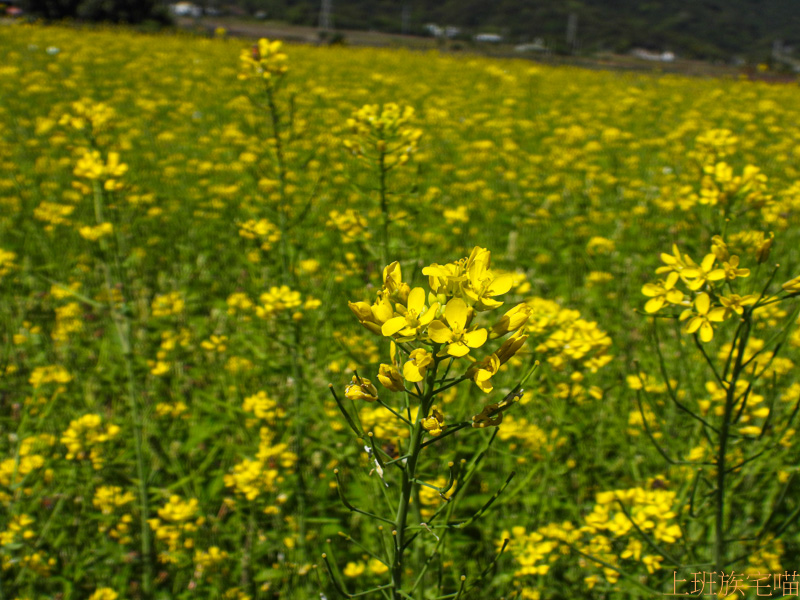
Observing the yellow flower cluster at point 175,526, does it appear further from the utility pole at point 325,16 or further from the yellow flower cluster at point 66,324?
the utility pole at point 325,16

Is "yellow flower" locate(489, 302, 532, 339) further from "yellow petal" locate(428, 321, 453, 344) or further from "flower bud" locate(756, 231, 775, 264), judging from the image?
"flower bud" locate(756, 231, 775, 264)

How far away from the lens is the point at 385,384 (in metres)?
0.90

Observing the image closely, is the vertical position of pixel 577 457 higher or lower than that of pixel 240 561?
higher

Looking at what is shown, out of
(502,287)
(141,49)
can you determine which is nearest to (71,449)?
(502,287)

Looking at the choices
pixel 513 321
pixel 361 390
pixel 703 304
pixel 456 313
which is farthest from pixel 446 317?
pixel 703 304

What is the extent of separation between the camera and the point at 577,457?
7.75 ft

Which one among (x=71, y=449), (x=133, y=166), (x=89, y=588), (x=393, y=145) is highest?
(x=393, y=145)

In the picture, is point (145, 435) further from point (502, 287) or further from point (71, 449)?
point (502, 287)

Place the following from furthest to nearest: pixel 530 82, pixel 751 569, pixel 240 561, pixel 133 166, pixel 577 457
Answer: pixel 530 82
pixel 133 166
pixel 577 457
pixel 240 561
pixel 751 569

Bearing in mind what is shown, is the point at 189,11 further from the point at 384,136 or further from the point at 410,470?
the point at 410,470

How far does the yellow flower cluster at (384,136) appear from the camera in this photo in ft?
6.43

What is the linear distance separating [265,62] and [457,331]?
1835 millimetres

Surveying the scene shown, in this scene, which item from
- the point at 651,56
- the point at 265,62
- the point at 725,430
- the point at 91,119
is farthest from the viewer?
the point at 651,56

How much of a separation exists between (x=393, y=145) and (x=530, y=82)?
9.64m
